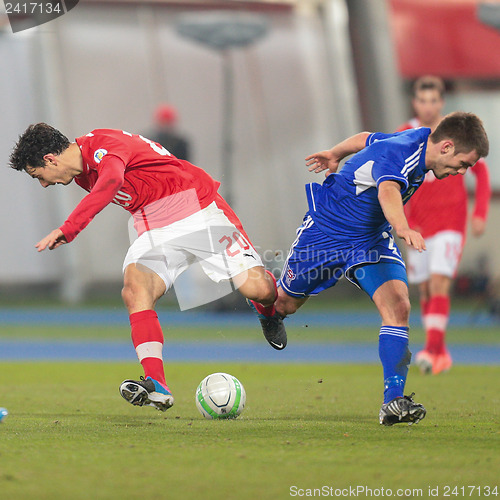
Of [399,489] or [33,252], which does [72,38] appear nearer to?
[33,252]

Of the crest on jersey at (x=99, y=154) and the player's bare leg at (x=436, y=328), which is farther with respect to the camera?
the player's bare leg at (x=436, y=328)

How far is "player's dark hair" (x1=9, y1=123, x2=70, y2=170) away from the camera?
5016mm

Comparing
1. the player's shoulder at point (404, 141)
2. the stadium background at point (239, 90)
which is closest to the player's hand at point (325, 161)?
the player's shoulder at point (404, 141)

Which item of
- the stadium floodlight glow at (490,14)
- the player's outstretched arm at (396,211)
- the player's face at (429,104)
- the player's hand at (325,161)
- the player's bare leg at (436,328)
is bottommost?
the player's bare leg at (436,328)

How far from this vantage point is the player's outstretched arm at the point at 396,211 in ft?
14.4

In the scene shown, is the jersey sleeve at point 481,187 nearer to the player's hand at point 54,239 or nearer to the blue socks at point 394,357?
the blue socks at point 394,357

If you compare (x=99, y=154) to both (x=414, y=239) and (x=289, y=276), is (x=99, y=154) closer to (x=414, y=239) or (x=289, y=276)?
(x=289, y=276)

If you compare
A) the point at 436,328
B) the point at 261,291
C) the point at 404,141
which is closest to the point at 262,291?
the point at 261,291

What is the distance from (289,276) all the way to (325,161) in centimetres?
75

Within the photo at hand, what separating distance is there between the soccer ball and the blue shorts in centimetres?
83

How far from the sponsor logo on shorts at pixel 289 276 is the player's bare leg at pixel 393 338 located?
0.72 metres

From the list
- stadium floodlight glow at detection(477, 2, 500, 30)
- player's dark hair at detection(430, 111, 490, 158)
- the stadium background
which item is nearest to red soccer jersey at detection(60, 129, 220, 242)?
player's dark hair at detection(430, 111, 490, 158)

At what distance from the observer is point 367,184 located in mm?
5094

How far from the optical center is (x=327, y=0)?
1920cm
